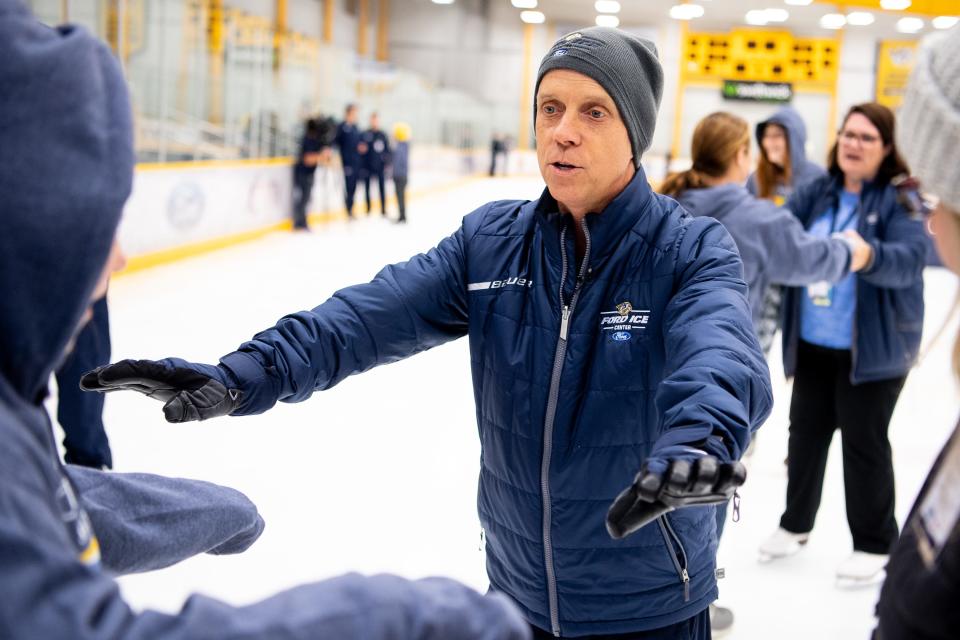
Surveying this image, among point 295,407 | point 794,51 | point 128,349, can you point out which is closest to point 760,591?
point 295,407

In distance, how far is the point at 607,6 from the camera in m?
25.9

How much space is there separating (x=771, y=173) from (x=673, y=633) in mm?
2939

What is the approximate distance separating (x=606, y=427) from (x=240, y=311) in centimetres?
603

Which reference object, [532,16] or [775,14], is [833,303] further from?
[532,16]

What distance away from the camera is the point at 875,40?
28.0 m

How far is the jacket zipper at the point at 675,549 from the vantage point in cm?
150

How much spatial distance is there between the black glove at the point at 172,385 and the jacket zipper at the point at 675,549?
66 centimetres

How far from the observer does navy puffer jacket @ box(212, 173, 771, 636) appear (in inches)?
57.5

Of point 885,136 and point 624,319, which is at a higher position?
point 885,136

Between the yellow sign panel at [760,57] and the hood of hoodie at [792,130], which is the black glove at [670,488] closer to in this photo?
the hood of hoodie at [792,130]

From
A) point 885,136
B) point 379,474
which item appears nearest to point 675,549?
point 885,136

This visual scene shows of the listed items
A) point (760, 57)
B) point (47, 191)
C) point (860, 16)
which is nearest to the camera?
point (47, 191)

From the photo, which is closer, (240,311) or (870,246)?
(870,246)

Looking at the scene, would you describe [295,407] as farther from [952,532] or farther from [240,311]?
[952,532]
